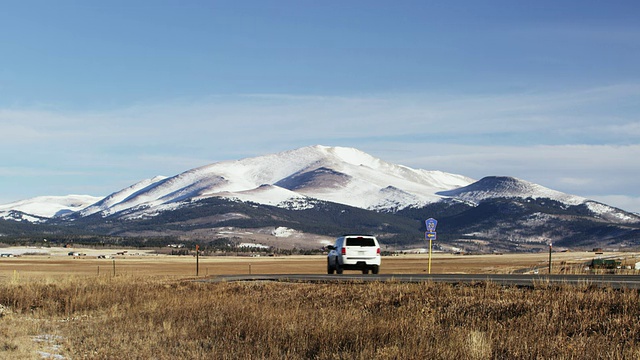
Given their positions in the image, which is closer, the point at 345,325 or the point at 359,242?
the point at 345,325

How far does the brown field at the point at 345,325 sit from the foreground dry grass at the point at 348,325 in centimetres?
4

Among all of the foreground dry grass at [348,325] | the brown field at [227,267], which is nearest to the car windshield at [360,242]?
the foreground dry grass at [348,325]

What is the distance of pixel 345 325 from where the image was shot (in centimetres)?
1853

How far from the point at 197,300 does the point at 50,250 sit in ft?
543

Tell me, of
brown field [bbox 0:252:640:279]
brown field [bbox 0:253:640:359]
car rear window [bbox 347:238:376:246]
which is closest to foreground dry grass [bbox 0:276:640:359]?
brown field [bbox 0:253:640:359]

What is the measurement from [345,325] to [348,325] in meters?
0.07

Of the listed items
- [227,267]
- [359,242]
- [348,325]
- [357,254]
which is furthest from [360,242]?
[227,267]

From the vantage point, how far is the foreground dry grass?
15.9 meters

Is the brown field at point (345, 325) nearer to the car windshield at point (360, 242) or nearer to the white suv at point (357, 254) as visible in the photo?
the white suv at point (357, 254)

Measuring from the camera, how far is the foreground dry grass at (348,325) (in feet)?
52.3

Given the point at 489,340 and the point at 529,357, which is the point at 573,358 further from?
the point at 489,340

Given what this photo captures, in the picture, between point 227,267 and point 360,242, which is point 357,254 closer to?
point 360,242

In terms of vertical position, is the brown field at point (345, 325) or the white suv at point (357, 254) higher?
the white suv at point (357, 254)

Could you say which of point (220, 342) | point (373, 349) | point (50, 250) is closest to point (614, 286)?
point (373, 349)
